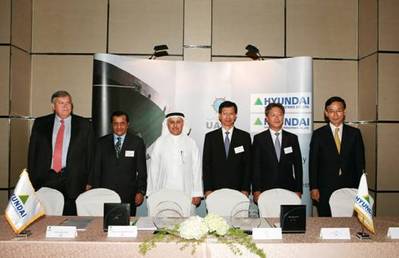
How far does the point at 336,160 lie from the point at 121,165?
248cm

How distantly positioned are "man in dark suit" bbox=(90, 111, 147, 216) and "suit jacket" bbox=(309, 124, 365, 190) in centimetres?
202

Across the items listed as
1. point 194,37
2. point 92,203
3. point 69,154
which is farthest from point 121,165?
point 194,37

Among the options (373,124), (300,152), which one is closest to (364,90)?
(373,124)

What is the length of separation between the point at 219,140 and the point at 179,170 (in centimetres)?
61

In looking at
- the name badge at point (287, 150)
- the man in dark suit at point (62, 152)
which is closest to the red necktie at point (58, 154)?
the man in dark suit at point (62, 152)

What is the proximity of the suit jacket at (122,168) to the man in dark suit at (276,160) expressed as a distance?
52.7 inches

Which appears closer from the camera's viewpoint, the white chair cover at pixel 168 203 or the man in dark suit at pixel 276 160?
the white chair cover at pixel 168 203

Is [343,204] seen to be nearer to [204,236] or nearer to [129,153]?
[204,236]

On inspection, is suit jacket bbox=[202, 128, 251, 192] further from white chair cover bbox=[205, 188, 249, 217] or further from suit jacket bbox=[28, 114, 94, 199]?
suit jacket bbox=[28, 114, 94, 199]

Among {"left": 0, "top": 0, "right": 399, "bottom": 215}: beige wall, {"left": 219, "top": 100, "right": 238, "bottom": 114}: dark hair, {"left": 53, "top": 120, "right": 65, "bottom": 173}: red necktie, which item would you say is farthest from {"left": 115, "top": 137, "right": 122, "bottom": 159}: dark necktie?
{"left": 0, "top": 0, "right": 399, "bottom": 215}: beige wall

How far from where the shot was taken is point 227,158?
15.1 ft

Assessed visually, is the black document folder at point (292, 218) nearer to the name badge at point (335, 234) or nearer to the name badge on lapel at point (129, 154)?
the name badge at point (335, 234)

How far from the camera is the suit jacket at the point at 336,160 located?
4348 millimetres

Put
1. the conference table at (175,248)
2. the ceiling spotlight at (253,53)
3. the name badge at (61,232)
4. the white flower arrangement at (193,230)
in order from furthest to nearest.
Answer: the ceiling spotlight at (253,53) → the name badge at (61,232) → the conference table at (175,248) → the white flower arrangement at (193,230)
